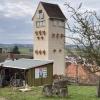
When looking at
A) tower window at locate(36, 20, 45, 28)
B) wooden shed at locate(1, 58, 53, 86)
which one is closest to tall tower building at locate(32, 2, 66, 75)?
tower window at locate(36, 20, 45, 28)

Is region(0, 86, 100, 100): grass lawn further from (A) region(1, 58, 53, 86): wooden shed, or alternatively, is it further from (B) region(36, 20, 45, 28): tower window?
(B) region(36, 20, 45, 28): tower window

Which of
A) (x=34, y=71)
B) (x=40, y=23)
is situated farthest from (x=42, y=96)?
(x=40, y=23)

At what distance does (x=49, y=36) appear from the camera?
200 feet

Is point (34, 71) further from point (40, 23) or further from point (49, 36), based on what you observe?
point (40, 23)

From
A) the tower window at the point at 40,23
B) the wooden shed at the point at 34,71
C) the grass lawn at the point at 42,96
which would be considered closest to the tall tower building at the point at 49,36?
the tower window at the point at 40,23

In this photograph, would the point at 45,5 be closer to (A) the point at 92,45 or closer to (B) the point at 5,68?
(B) the point at 5,68

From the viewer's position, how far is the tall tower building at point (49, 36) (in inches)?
2403

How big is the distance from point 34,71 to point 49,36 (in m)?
24.6

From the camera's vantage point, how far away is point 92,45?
1269 centimetres

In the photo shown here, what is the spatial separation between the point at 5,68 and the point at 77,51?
88.6 feet

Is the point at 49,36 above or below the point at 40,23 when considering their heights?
below

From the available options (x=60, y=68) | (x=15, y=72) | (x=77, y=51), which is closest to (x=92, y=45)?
(x=77, y=51)

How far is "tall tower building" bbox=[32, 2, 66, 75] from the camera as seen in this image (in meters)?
61.0

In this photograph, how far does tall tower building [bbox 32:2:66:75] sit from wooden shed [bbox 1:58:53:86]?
69.3 feet
